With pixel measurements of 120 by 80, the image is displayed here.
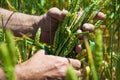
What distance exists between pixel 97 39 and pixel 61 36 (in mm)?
751

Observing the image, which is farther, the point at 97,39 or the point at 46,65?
the point at 46,65

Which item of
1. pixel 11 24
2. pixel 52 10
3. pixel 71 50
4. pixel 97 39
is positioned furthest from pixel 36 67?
pixel 97 39

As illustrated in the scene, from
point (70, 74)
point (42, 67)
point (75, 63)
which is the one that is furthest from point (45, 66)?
point (70, 74)

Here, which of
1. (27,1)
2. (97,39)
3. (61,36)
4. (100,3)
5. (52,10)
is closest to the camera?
(97,39)

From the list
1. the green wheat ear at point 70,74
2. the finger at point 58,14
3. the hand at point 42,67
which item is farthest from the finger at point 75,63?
the green wheat ear at point 70,74

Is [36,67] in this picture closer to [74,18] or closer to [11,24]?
[74,18]

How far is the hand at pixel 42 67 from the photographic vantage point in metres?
1.27

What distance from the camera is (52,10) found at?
152cm

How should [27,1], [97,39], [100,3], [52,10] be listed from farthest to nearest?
[27,1] → [52,10] → [100,3] → [97,39]

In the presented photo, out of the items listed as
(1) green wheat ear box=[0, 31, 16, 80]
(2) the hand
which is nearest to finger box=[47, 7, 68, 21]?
(2) the hand

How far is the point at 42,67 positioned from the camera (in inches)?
51.6

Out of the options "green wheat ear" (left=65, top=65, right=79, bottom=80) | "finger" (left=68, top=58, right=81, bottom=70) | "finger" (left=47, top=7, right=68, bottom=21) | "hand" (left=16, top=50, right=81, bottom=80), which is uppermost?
"green wheat ear" (left=65, top=65, right=79, bottom=80)

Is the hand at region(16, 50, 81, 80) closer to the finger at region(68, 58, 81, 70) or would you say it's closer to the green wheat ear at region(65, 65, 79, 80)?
Answer: the finger at region(68, 58, 81, 70)

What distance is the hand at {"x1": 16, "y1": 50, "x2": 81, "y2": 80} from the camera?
4.17 feet
